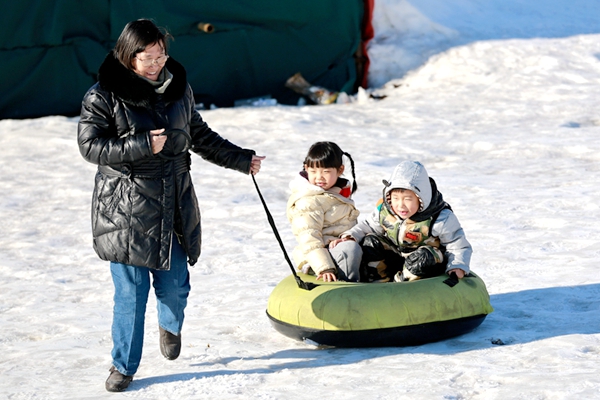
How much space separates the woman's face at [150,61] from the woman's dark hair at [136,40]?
14mm

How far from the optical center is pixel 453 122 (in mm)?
9891

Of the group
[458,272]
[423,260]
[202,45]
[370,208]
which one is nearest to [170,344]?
[423,260]

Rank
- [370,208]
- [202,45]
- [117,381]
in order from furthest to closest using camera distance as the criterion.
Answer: [202,45] → [370,208] → [117,381]

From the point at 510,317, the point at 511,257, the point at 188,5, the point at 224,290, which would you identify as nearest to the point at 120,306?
the point at 224,290

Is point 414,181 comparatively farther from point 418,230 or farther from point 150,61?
point 150,61

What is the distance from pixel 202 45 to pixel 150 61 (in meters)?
7.64

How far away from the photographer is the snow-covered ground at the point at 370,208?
3.74m

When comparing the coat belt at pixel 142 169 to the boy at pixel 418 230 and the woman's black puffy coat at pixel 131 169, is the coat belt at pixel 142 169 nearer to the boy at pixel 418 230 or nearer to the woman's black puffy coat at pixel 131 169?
the woman's black puffy coat at pixel 131 169

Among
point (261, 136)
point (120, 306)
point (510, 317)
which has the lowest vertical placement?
point (261, 136)

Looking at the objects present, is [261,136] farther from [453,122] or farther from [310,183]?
[310,183]

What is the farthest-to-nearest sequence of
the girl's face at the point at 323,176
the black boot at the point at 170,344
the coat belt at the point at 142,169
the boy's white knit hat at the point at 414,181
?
the girl's face at the point at 323,176 → the boy's white knit hat at the point at 414,181 → the black boot at the point at 170,344 → the coat belt at the point at 142,169

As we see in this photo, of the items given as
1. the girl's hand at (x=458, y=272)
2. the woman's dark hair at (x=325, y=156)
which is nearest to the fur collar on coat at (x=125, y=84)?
the woman's dark hair at (x=325, y=156)

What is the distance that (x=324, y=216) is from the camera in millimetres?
4430

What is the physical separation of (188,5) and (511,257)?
6561mm
